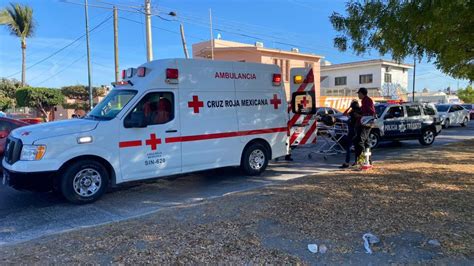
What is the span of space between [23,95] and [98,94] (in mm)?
7446

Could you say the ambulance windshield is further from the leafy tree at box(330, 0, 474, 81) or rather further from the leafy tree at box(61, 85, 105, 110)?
the leafy tree at box(61, 85, 105, 110)

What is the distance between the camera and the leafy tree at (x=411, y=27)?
5.93m

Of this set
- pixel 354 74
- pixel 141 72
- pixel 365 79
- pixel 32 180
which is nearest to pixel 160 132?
pixel 141 72

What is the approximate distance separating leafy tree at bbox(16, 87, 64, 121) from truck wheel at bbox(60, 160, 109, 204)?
29.5 metres

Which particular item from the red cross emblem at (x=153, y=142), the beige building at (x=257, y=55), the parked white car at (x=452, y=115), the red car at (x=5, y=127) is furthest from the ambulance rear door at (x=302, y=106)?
the beige building at (x=257, y=55)

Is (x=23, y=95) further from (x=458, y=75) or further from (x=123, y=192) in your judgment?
(x=458, y=75)

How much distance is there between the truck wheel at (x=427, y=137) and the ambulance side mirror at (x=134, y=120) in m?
11.7

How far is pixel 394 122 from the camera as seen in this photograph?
14414mm

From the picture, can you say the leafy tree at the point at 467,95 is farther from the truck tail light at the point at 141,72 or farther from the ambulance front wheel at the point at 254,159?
the truck tail light at the point at 141,72

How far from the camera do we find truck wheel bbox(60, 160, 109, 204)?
6602 millimetres

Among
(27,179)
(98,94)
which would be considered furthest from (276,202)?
(98,94)

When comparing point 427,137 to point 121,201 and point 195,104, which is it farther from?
point 121,201

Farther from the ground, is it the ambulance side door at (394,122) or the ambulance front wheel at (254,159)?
the ambulance side door at (394,122)

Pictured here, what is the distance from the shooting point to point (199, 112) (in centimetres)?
807
